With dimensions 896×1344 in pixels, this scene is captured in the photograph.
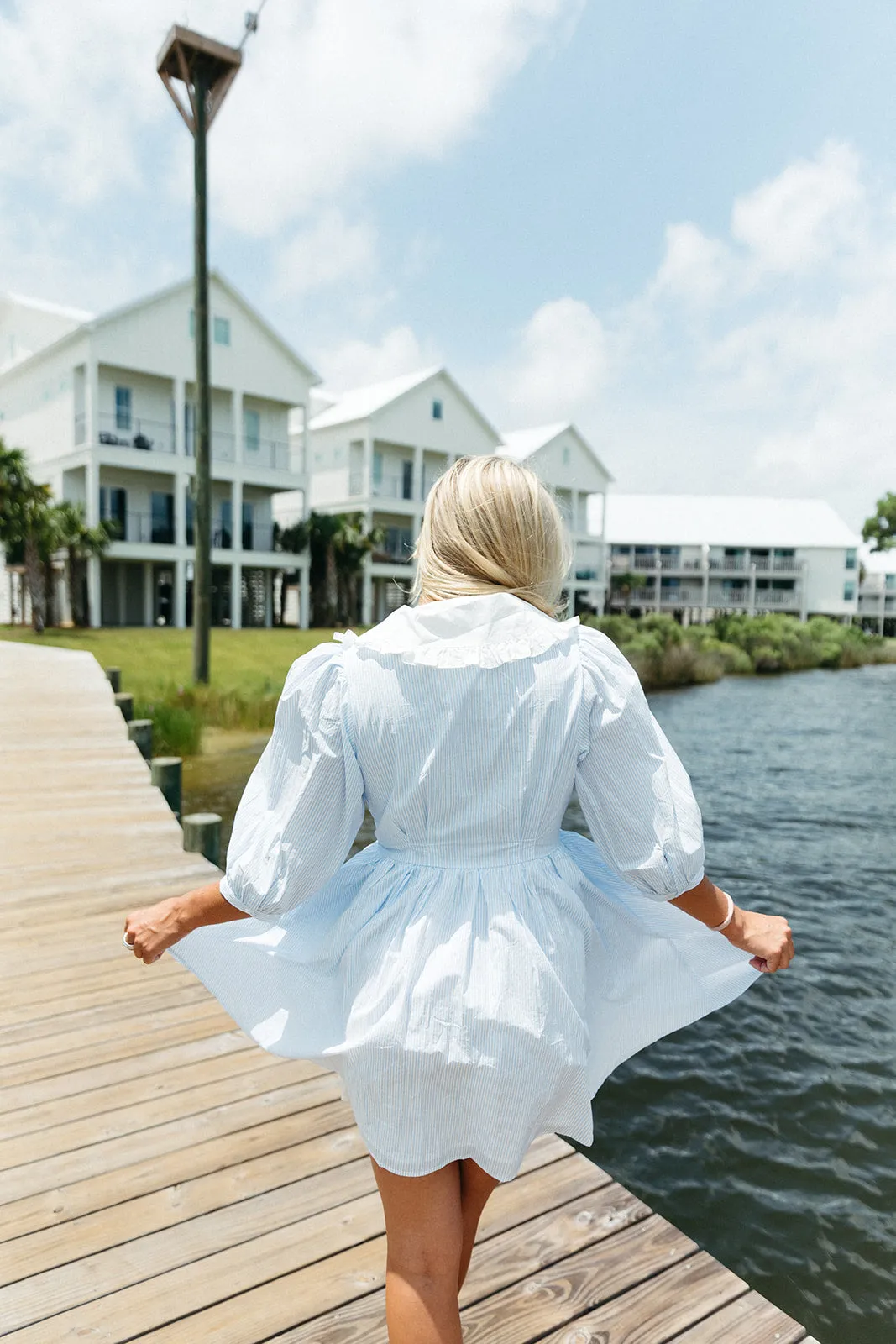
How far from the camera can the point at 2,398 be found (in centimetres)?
3209

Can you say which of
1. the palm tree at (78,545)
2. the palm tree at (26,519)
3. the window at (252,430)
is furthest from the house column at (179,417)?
the palm tree at (26,519)

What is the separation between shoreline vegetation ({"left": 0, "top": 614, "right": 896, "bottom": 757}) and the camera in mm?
14961

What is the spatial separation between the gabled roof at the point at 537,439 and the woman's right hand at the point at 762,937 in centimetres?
4054

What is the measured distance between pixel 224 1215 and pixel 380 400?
3563cm

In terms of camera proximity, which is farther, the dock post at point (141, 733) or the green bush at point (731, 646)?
the green bush at point (731, 646)

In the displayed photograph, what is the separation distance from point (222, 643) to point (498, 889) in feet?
75.7

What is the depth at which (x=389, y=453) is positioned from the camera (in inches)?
1447

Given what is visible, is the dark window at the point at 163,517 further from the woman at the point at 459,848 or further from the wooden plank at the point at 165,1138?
the woman at the point at 459,848

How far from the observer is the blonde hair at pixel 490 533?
1633 millimetres

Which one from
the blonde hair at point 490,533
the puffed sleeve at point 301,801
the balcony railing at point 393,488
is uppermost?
the balcony railing at point 393,488

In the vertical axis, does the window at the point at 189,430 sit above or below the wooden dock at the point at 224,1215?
above

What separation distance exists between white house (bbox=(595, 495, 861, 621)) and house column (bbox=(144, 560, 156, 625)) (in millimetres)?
34605

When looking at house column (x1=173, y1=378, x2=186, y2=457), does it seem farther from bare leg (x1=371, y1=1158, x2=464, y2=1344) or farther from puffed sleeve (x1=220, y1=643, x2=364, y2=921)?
bare leg (x1=371, y1=1158, x2=464, y2=1344)

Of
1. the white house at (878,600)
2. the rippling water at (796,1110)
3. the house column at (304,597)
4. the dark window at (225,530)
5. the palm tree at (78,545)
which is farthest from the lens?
the white house at (878,600)
